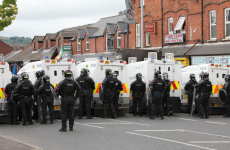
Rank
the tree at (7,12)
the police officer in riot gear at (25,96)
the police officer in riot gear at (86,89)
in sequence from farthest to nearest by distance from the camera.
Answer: the tree at (7,12)
the police officer in riot gear at (86,89)
the police officer in riot gear at (25,96)

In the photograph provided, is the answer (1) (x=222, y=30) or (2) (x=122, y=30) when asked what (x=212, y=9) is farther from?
(2) (x=122, y=30)

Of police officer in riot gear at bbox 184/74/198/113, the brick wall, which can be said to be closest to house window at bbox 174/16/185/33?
police officer in riot gear at bbox 184/74/198/113

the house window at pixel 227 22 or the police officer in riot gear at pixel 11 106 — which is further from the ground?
the house window at pixel 227 22

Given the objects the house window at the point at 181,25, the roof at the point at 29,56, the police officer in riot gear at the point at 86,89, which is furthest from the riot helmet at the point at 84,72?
the roof at the point at 29,56

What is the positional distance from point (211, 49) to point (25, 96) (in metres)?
16.2

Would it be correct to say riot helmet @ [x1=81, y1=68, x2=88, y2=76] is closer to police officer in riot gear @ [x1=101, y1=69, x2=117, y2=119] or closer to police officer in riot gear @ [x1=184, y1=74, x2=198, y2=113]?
police officer in riot gear @ [x1=101, y1=69, x2=117, y2=119]

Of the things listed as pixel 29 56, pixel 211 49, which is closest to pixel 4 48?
pixel 29 56

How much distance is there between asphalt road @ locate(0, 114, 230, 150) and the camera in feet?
27.8

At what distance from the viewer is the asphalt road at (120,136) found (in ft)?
27.8

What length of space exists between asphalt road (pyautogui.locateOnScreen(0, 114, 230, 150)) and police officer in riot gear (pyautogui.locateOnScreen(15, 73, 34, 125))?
43 cm

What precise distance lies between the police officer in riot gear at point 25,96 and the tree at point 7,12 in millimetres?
9375

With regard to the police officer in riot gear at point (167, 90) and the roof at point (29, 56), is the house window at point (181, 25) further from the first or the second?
the roof at point (29, 56)

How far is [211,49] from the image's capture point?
2522cm

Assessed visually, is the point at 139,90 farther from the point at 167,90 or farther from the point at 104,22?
the point at 104,22
